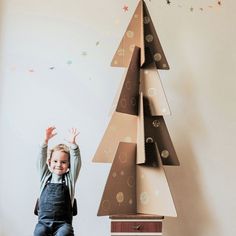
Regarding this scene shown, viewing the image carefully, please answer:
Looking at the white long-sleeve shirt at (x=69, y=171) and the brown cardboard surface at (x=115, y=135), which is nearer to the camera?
the white long-sleeve shirt at (x=69, y=171)

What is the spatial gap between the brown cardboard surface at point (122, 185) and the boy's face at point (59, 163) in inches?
9.0

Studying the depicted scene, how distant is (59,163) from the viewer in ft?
5.87

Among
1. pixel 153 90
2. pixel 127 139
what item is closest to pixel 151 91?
pixel 153 90

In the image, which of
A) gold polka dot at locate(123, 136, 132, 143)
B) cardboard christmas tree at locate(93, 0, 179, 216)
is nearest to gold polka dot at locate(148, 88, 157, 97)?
cardboard christmas tree at locate(93, 0, 179, 216)

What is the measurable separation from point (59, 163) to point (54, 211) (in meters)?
0.23

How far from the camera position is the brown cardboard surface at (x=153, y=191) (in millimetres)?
1812

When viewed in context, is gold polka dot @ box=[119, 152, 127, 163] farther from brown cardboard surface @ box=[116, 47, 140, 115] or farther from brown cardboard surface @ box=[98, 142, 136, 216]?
brown cardboard surface @ box=[116, 47, 140, 115]

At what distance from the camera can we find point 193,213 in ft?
7.06

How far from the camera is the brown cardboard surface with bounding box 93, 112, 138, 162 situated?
195cm

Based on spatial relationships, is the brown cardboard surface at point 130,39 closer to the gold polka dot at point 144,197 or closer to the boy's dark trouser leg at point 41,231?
the gold polka dot at point 144,197

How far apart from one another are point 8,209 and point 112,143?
74 cm

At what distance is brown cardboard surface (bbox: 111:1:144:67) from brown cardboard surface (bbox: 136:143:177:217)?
55 cm

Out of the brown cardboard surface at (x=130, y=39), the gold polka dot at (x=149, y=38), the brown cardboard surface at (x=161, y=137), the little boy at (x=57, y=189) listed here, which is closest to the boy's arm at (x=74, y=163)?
the little boy at (x=57, y=189)

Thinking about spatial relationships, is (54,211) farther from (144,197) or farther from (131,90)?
(131,90)
